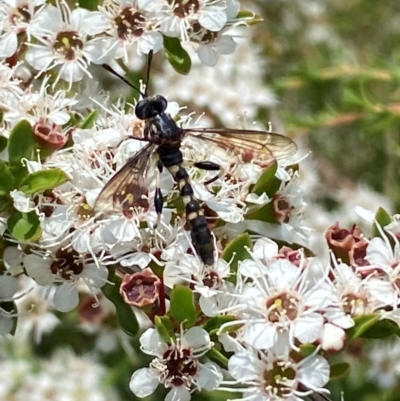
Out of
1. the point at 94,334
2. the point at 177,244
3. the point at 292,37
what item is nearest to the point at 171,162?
the point at 177,244

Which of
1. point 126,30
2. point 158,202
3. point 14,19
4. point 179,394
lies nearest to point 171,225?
point 158,202

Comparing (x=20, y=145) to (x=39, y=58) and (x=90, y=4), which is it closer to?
(x=39, y=58)

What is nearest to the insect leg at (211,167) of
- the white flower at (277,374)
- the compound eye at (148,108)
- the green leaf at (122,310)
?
the compound eye at (148,108)

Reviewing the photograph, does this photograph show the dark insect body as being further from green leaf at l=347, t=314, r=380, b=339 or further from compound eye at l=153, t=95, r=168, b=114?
green leaf at l=347, t=314, r=380, b=339

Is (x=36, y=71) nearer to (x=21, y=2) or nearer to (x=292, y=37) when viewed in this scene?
(x=21, y=2)

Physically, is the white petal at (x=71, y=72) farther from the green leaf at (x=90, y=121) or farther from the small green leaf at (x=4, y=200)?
the small green leaf at (x=4, y=200)

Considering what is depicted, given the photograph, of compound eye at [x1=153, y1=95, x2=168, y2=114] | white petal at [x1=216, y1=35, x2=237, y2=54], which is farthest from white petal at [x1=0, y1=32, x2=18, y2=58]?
white petal at [x1=216, y1=35, x2=237, y2=54]
